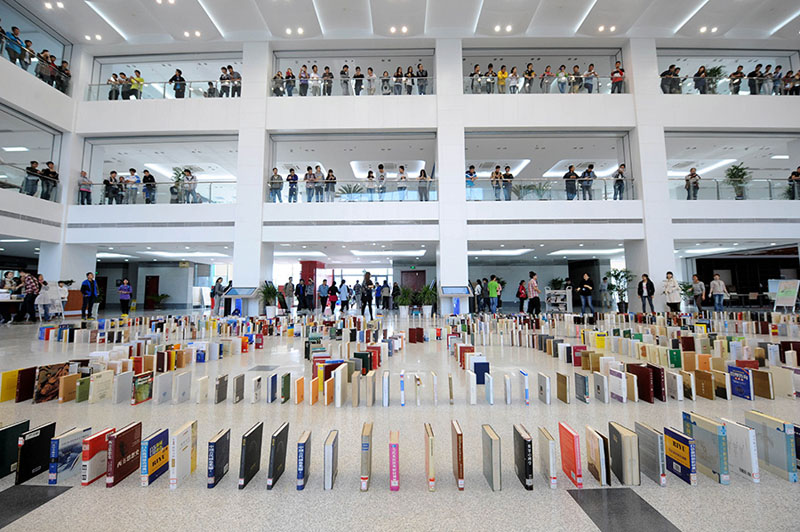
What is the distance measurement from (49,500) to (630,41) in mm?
21449

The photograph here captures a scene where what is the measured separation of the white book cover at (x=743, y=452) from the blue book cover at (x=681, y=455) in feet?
0.65

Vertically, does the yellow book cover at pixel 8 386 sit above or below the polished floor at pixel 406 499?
above

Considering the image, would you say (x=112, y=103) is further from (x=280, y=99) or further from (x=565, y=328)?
(x=565, y=328)

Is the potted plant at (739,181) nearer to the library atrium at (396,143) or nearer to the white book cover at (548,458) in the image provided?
the library atrium at (396,143)

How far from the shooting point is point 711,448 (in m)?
2.40

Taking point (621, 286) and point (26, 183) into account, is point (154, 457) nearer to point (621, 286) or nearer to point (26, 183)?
point (26, 183)

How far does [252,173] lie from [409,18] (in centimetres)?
884

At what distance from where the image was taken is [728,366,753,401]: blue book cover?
4.08 metres

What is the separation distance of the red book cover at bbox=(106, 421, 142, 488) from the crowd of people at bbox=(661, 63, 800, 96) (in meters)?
20.9

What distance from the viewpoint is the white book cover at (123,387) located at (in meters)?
4.09

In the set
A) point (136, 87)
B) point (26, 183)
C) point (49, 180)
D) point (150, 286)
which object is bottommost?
point (150, 286)

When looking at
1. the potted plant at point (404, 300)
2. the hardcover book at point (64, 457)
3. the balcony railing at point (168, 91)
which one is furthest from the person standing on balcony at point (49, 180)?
the hardcover book at point (64, 457)

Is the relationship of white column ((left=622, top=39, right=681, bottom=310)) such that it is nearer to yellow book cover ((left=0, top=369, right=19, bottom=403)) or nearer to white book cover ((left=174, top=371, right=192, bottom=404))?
white book cover ((left=174, top=371, right=192, bottom=404))

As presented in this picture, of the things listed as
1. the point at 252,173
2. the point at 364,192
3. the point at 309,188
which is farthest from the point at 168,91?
the point at 364,192
